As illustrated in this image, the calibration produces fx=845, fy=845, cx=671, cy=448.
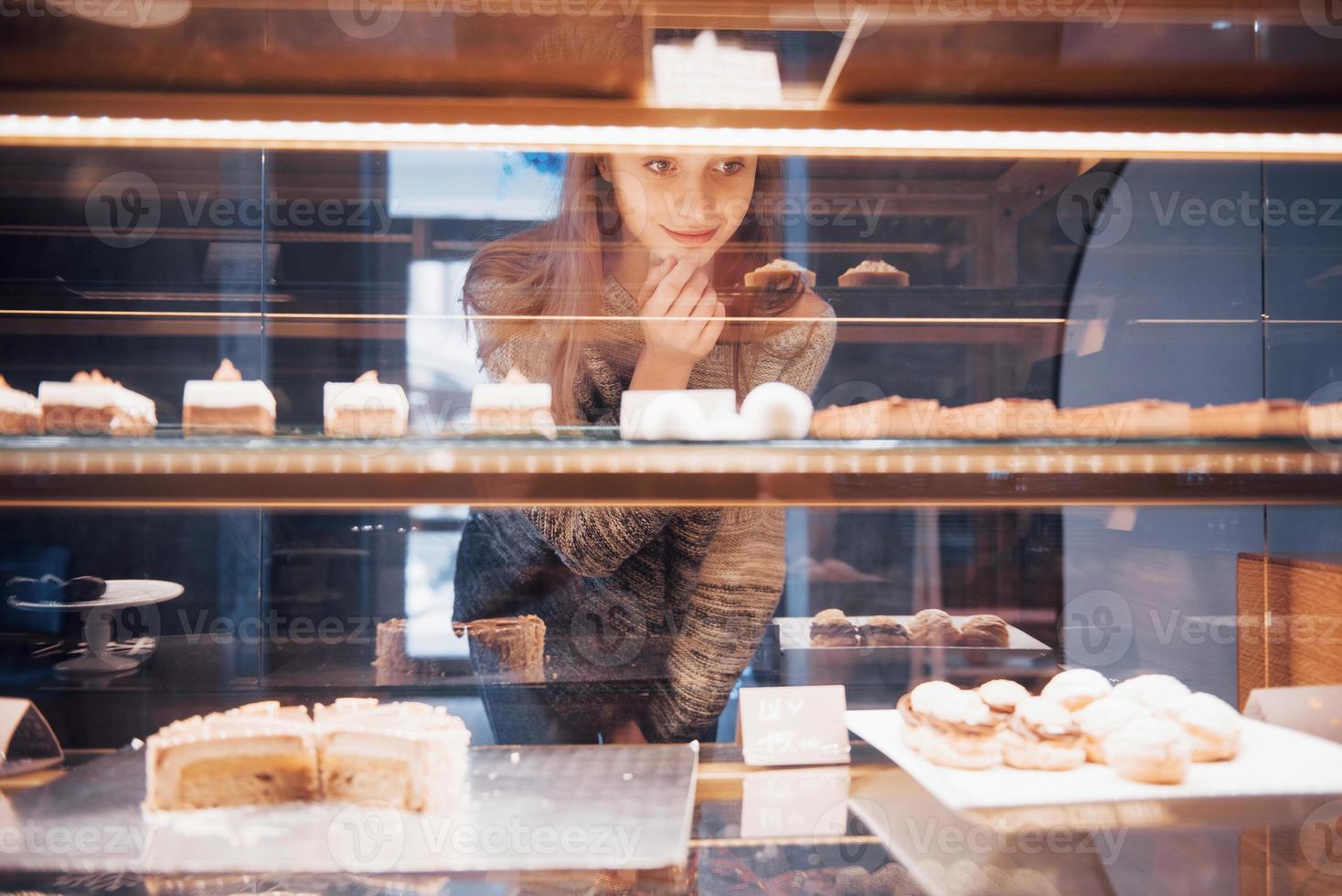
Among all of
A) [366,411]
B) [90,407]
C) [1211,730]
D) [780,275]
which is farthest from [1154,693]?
[90,407]

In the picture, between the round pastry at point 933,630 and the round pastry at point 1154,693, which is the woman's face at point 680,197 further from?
the round pastry at point 1154,693

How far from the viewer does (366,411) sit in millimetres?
1157

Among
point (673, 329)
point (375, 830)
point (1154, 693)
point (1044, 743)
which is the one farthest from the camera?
point (673, 329)

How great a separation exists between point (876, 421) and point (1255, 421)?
0.50 metres

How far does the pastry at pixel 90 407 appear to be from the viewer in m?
1.14

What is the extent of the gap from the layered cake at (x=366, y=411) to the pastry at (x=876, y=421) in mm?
579

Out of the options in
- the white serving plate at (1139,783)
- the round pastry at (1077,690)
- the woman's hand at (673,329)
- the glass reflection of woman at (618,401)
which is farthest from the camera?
the glass reflection of woman at (618,401)

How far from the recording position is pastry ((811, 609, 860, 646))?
1740 millimetres

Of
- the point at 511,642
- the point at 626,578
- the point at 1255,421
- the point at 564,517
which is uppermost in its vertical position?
the point at 1255,421

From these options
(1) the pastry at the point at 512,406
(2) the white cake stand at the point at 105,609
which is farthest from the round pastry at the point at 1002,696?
(2) the white cake stand at the point at 105,609

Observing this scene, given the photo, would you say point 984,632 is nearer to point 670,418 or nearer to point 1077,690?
point 1077,690

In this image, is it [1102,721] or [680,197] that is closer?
[1102,721]

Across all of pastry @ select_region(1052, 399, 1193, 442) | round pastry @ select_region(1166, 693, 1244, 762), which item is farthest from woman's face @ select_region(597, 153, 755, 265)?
round pastry @ select_region(1166, 693, 1244, 762)

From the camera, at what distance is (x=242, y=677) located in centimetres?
168
